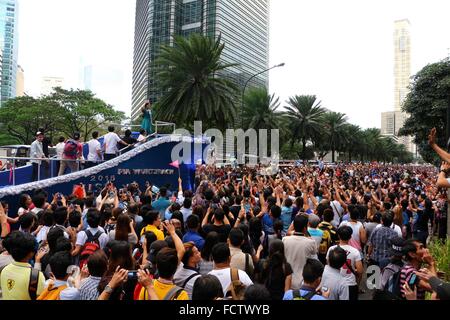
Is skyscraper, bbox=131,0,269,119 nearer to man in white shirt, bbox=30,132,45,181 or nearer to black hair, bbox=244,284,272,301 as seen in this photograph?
man in white shirt, bbox=30,132,45,181

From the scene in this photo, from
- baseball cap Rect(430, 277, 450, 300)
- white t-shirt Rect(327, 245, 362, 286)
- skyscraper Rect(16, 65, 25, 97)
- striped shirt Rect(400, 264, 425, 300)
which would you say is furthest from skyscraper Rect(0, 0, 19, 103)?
baseball cap Rect(430, 277, 450, 300)

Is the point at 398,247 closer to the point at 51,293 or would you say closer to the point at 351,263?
the point at 351,263

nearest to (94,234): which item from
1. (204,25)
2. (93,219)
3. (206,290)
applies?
(93,219)

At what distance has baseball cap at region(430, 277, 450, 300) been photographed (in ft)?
8.41

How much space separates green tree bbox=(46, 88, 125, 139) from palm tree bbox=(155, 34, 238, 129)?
19.9 m

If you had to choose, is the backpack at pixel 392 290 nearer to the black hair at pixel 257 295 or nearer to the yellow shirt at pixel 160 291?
the black hair at pixel 257 295

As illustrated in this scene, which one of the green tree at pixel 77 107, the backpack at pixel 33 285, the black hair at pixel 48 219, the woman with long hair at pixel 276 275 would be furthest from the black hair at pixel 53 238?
the green tree at pixel 77 107

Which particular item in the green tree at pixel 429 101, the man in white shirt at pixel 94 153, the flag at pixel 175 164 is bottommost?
the flag at pixel 175 164

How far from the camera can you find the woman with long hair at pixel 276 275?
154 inches

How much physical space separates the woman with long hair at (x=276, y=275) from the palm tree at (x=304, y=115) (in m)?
38.6

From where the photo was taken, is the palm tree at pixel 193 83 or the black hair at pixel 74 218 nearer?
the black hair at pixel 74 218

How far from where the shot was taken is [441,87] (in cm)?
1572

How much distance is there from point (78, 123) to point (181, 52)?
25379 mm
